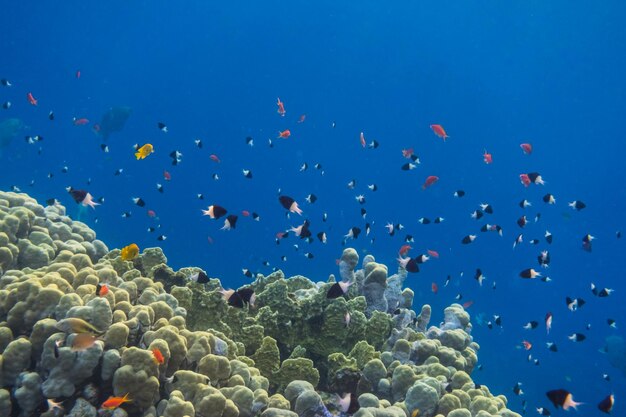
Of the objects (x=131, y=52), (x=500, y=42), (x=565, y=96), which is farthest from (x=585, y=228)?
(x=131, y=52)

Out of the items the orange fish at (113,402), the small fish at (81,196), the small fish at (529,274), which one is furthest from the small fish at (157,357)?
the small fish at (529,274)

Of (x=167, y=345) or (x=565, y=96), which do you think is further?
(x=565, y=96)

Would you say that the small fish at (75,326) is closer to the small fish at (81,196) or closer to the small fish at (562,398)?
the small fish at (562,398)

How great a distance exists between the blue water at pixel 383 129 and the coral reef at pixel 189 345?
55716 mm

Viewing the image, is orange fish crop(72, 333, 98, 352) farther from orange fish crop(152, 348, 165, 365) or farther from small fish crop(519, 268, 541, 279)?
small fish crop(519, 268, 541, 279)

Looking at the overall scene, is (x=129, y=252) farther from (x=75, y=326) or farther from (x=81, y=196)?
(x=75, y=326)

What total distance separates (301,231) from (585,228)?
8772 cm

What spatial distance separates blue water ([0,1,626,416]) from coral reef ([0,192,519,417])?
183 ft

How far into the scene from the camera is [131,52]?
105875 mm

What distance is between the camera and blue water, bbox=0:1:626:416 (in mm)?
70750

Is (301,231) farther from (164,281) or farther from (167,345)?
(167,345)

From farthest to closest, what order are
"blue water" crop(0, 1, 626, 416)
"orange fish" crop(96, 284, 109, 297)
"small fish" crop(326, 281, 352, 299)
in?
"blue water" crop(0, 1, 626, 416)
"small fish" crop(326, 281, 352, 299)
"orange fish" crop(96, 284, 109, 297)

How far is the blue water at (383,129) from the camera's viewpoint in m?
70.8

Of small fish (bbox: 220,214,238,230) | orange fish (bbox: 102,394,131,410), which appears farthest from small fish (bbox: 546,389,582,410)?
small fish (bbox: 220,214,238,230)
